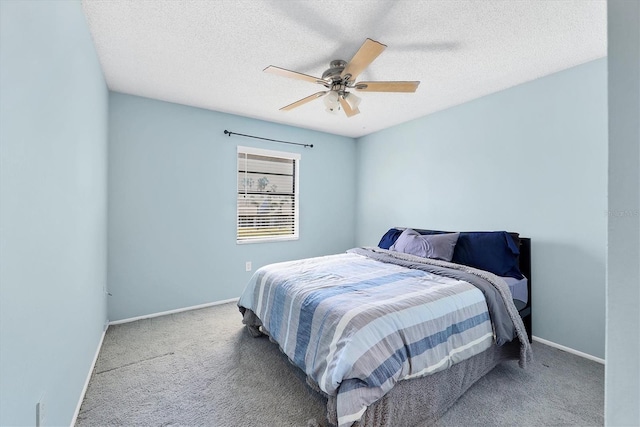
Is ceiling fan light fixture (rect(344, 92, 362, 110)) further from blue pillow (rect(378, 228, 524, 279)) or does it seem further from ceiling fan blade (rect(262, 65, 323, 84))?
blue pillow (rect(378, 228, 524, 279))

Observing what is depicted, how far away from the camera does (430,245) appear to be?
2.99 m

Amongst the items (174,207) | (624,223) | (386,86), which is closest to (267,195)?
(174,207)

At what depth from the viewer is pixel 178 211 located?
331cm

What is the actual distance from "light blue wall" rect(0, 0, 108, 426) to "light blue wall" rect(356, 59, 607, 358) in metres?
3.56

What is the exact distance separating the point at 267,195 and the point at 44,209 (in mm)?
Result: 2915

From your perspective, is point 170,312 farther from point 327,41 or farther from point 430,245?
point 327,41

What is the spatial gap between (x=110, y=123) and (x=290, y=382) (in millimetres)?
3114

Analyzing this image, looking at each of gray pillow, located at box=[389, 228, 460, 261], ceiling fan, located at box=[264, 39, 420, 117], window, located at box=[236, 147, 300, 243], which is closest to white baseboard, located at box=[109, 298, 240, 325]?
window, located at box=[236, 147, 300, 243]

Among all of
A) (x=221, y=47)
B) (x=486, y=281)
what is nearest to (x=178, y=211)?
(x=221, y=47)

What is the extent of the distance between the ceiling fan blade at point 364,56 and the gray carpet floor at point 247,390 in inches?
89.7

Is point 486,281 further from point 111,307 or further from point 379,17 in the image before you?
point 111,307

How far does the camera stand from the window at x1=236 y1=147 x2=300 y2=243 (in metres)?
3.83

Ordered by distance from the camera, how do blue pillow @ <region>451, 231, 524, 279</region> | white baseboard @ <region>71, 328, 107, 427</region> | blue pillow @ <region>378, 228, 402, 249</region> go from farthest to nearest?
blue pillow @ <region>378, 228, 402, 249</region> → blue pillow @ <region>451, 231, 524, 279</region> → white baseboard @ <region>71, 328, 107, 427</region>

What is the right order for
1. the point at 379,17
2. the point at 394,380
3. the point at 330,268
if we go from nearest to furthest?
1. the point at 394,380
2. the point at 379,17
3. the point at 330,268
